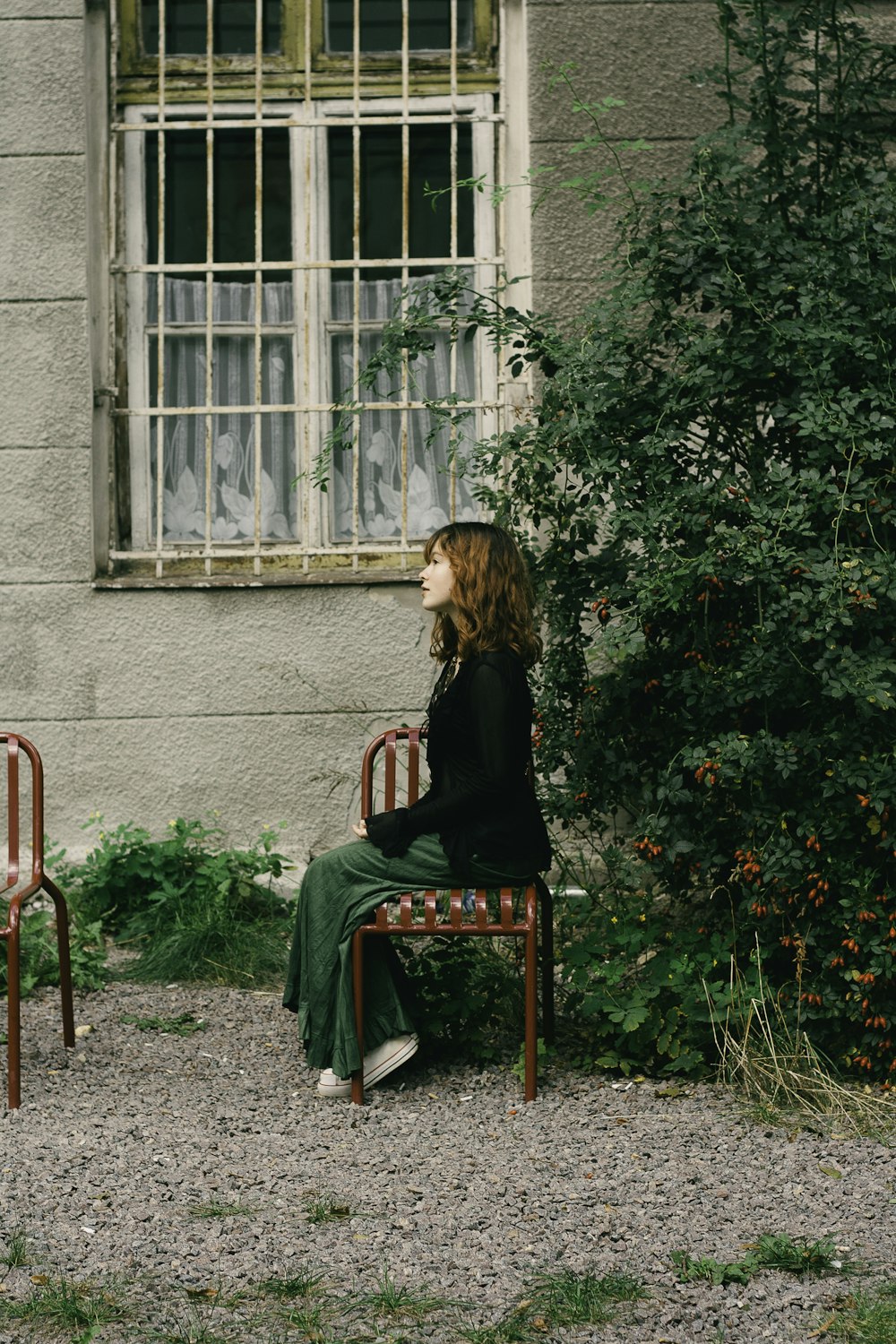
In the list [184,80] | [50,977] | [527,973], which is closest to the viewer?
[527,973]

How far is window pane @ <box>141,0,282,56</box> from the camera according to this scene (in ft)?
19.8

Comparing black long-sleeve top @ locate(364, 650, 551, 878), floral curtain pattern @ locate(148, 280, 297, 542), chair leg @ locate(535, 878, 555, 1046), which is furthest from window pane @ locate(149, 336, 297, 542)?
chair leg @ locate(535, 878, 555, 1046)

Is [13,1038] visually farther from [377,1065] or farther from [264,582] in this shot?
[264,582]

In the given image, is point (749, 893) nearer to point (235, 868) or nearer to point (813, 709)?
point (813, 709)

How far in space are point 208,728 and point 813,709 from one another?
8.99 ft

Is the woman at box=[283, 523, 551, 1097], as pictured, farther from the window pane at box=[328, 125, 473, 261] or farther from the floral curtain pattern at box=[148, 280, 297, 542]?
the window pane at box=[328, 125, 473, 261]

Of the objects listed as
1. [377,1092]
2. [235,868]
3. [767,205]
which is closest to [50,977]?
[235,868]

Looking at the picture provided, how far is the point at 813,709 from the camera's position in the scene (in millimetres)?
3943

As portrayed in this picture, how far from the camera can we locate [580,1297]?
2.75 meters

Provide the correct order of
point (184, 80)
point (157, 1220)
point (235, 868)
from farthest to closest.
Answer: point (184, 80), point (235, 868), point (157, 1220)

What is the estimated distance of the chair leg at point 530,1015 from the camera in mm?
3875

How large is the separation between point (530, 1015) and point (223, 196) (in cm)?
381

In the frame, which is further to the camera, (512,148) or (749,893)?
(512,148)

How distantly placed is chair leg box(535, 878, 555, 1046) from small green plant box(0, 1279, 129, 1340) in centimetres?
181
